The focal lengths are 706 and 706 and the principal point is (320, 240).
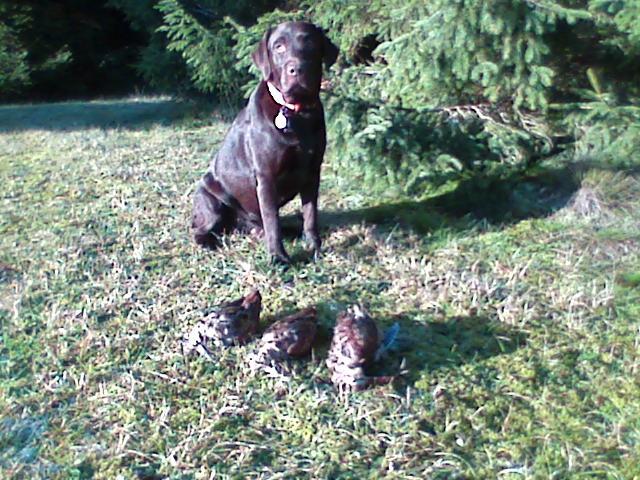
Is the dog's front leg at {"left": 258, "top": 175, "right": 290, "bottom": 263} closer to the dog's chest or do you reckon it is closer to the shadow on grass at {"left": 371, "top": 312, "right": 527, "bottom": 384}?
the dog's chest

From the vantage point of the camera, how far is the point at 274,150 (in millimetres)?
4195

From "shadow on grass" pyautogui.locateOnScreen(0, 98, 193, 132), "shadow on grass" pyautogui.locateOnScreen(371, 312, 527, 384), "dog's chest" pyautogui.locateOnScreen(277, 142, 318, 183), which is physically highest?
"dog's chest" pyautogui.locateOnScreen(277, 142, 318, 183)

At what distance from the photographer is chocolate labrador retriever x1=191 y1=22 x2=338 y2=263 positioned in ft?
13.1

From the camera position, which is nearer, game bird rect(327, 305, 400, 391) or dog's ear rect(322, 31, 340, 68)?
game bird rect(327, 305, 400, 391)

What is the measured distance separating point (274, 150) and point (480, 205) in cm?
198

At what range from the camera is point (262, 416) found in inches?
115

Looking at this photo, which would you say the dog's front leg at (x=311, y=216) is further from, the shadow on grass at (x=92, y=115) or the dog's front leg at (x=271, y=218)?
the shadow on grass at (x=92, y=115)

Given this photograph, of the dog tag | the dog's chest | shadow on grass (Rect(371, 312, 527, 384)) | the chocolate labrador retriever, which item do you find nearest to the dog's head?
the chocolate labrador retriever

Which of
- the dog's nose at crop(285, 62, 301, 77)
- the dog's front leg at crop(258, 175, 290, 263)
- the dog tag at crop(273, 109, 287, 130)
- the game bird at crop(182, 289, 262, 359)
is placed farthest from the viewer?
the dog's front leg at crop(258, 175, 290, 263)

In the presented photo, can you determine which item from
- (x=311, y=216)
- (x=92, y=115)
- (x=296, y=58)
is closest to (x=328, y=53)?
(x=296, y=58)

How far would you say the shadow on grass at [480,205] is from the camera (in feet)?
16.9

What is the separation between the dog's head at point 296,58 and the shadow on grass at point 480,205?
4.26ft

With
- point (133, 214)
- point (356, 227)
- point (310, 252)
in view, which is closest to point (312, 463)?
point (310, 252)

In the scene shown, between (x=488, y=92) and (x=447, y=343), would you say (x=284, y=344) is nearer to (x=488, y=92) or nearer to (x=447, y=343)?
(x=447, y=343)
